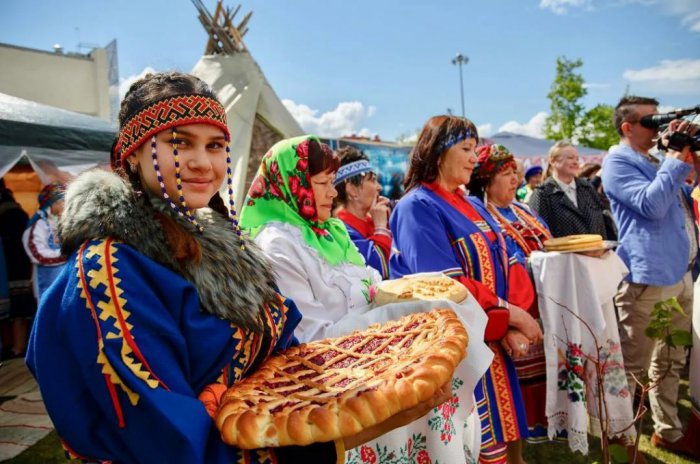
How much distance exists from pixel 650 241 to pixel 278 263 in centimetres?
262

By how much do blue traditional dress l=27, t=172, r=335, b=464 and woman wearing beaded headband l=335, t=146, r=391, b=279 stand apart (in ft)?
→ 7.54

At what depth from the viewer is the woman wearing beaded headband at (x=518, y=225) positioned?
2.70 metres

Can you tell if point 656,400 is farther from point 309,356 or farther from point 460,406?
point 309,356

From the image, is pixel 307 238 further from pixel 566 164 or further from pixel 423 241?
pixel 566 164

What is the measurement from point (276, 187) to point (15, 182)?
18.7 feet

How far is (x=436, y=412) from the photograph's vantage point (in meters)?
1.77

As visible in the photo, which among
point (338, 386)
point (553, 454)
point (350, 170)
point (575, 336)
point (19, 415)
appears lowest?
point (553, 454)

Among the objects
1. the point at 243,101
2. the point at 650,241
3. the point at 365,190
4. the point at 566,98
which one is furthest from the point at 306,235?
the point at 566,98

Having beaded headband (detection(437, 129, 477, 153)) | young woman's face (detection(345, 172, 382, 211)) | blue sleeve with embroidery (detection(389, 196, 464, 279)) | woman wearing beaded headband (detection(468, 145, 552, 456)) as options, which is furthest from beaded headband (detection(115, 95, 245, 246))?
young woman's face (detection(345, 172, 382, 211))

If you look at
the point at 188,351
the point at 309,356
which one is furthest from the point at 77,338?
the point at 309,356

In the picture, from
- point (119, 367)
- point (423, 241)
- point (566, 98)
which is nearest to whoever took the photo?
point (119, 367)

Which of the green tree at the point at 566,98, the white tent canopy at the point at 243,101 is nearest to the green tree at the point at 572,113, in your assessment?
the green tree at the point at 566,98

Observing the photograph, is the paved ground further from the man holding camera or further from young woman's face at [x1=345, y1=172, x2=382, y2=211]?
the man holding camera

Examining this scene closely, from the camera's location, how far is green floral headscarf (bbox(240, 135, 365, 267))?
78.7 inches
